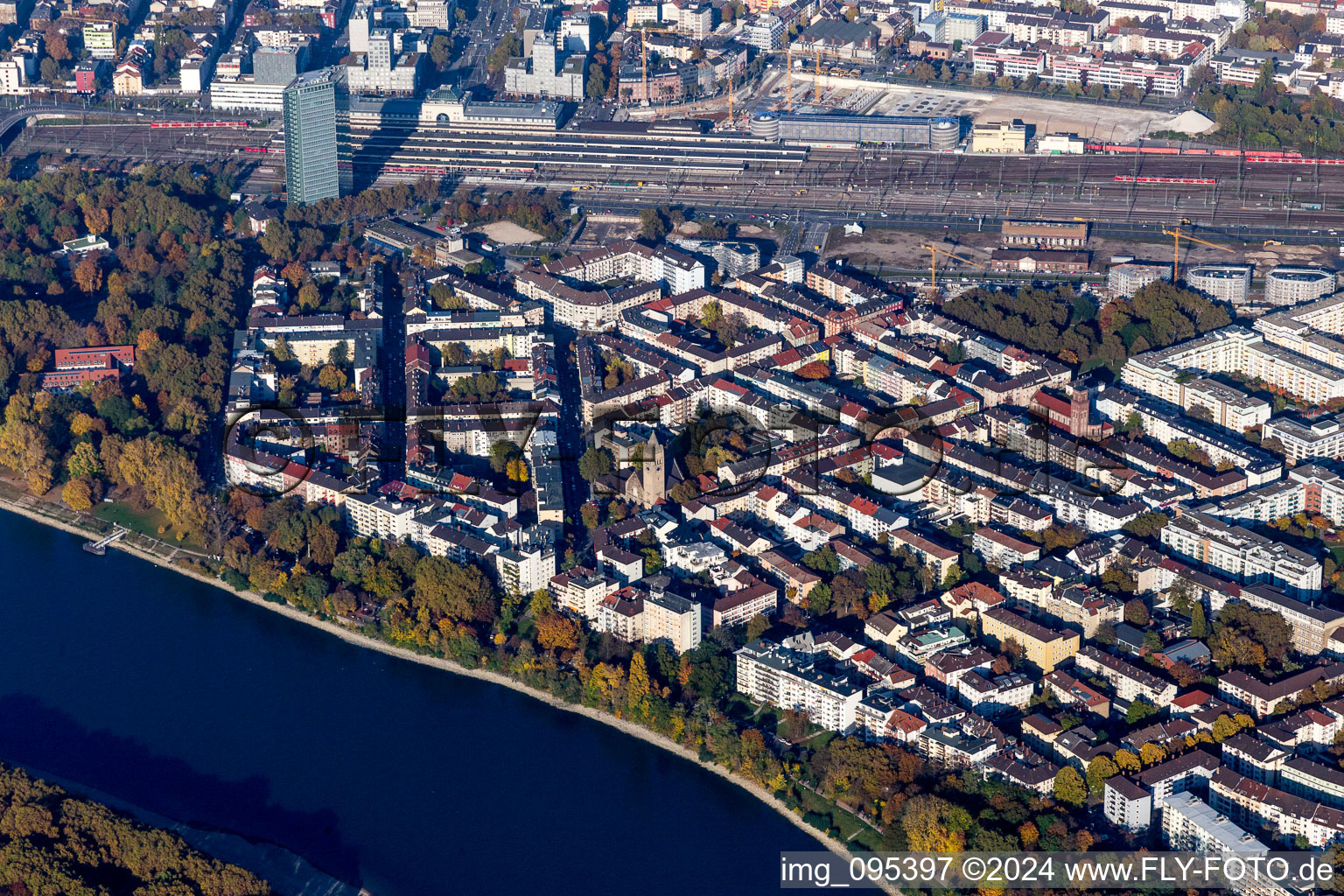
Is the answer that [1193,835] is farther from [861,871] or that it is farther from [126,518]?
[126,518]

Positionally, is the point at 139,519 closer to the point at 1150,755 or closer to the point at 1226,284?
the point at 1150,755

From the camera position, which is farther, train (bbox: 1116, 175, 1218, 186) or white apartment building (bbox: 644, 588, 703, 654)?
train (bbox: 1116, 175, 1218, 186)

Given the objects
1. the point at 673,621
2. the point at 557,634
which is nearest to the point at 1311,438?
the point at 673,621

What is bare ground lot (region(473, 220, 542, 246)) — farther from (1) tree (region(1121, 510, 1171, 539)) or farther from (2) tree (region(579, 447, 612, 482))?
(1) tree (region(1121, 510, 1171, 539))

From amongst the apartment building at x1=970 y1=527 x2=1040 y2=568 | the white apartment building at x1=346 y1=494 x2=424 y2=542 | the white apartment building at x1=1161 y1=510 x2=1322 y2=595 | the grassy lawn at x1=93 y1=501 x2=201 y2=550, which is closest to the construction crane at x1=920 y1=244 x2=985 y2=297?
the apartment building at x1=970 y1=527 x2=1040 y2=568

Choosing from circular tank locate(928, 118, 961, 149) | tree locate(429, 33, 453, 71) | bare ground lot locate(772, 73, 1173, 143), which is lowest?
circular tank locate(928, 118, 961, 149)

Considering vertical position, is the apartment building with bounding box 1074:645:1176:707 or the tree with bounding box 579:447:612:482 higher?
the tree with bounding box 579:447:612:482

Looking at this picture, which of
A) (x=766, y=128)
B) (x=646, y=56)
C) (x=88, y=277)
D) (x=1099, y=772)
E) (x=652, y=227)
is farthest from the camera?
(x=646, y=56)

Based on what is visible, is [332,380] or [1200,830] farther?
[332,380]
